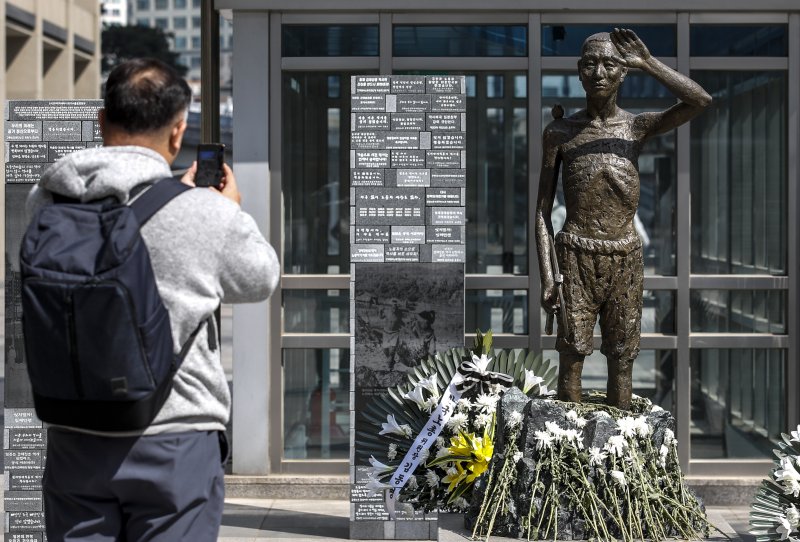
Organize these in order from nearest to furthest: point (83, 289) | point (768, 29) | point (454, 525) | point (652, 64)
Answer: point (83, 289), point (652, 64), point (454, 525), point (768, 29)

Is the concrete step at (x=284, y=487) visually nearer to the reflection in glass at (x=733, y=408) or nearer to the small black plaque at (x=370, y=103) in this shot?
the reflection in glass at (x=733, y=408)

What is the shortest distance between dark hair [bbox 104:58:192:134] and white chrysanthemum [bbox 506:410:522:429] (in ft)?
9.02

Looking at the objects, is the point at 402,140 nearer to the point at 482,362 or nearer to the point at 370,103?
the point at 370,103

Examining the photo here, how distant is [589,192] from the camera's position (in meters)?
5.63

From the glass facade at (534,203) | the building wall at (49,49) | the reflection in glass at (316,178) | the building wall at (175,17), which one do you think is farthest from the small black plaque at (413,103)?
the building wall at (175,17)

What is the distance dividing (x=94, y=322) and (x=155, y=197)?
35 centimetres

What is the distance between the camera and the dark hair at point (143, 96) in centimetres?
313

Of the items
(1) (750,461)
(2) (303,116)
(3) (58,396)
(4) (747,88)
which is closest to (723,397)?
(1) (750,461)

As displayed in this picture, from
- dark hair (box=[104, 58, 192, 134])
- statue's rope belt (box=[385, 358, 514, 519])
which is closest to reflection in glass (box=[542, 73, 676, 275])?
statue's rope belt (box=[385, 358, 514, 519])

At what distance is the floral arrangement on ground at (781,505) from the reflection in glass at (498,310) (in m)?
3.44

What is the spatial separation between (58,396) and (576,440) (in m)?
2.96

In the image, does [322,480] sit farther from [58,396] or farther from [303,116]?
[58,396]

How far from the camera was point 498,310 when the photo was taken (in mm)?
8859

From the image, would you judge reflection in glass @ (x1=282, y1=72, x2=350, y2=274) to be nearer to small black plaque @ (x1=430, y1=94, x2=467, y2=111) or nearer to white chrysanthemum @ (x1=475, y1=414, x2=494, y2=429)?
small black plaque @ (x1=430, y1=94, x2=467, y2=111)
